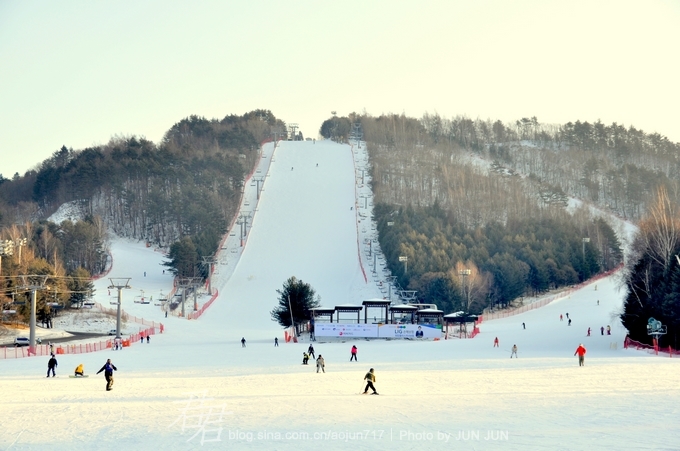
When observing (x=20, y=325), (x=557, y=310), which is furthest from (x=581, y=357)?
(x=20, y=325)

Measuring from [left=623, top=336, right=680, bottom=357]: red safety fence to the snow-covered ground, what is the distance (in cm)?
53

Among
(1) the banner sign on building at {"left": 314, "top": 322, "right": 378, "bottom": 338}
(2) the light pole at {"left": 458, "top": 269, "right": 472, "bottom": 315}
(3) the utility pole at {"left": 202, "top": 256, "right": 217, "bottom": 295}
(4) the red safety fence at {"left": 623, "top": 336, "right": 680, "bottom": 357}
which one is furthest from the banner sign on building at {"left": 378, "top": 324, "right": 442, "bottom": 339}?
(3) the utility pole at {"left": 202, "top": 256, "right": 217, "bottom": 295}

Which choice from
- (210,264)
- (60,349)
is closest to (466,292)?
(210,264)

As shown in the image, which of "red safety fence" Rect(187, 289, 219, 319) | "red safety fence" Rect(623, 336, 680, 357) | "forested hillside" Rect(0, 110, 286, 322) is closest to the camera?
"red safety fence" Rect(623, 336, 680, 357)

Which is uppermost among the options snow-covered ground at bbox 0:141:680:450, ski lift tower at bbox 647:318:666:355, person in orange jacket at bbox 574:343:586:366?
ski lift tower at bbox 647:318:666:355

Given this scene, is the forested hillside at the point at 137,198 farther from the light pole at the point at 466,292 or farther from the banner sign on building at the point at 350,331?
the banner sign on building at the point at 350,331

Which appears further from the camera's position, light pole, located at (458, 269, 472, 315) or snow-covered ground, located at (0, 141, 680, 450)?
light pole, located at (458, 269, 472, 315)

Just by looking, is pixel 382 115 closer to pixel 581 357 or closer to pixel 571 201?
pixel 571 201

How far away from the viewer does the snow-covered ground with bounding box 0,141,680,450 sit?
15.1 m

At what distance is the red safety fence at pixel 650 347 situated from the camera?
33719 millimetres

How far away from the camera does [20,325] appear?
46.3m

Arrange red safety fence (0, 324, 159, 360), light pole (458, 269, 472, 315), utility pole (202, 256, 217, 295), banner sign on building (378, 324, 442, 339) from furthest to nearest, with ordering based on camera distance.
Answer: utility pole (202, 256, 217, 295), light pole (458, 269, 472, 315), banner sign on building (378, 324, 442, 339), red safety fence (0, 324, 159, 360)

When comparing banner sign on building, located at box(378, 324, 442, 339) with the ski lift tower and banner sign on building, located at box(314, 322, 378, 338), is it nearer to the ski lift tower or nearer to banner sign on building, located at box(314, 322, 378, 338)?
banner sign on building, located at box(314, 322, 378, 338)

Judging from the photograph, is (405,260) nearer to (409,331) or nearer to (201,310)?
(201,310)
